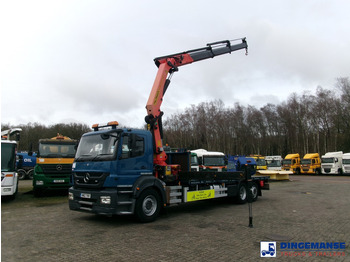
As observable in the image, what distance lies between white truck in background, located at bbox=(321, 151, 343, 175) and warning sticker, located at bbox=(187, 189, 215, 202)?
29851 mm

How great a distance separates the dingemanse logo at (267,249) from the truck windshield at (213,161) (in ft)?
59.4

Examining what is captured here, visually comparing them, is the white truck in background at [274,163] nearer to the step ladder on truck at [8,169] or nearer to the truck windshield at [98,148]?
the step ladder on truck at [8,169]

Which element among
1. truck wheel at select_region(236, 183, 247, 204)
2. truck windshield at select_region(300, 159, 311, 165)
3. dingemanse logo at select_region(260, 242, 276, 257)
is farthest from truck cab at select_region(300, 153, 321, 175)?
dingemanse logo at select_region(260, 242, 276, 257)

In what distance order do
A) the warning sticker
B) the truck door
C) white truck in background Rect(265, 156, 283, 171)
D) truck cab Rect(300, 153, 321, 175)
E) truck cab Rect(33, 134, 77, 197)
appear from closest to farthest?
1. the truck door
2. the warning sticker
3. truck cab Rect(33, 134, 77, 197)
4. white truck in background Rect(265, 156, 283, 171)
5. truck cab Rect(300, 153, 321, 175)

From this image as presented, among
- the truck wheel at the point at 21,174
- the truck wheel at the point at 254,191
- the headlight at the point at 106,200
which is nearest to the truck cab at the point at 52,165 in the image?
the headlight at the point at 106,200

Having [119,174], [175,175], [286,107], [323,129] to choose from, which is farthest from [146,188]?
[286,107]

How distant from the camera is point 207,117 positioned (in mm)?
67250

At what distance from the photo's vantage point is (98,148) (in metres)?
7.68

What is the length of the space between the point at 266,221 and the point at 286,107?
58.8 m

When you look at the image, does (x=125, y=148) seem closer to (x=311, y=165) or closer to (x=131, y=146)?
(x=131, y=146)

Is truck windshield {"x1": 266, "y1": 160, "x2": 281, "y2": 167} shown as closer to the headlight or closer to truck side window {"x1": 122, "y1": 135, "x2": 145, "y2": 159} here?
truck side window {"x1": 122, "y1": 135, "x2": 145, "y2": 159}

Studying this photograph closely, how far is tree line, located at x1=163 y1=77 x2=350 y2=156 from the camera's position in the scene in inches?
1978

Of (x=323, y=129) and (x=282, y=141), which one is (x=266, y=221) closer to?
(x=323, y=129)

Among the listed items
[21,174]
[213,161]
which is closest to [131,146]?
[213,161]
